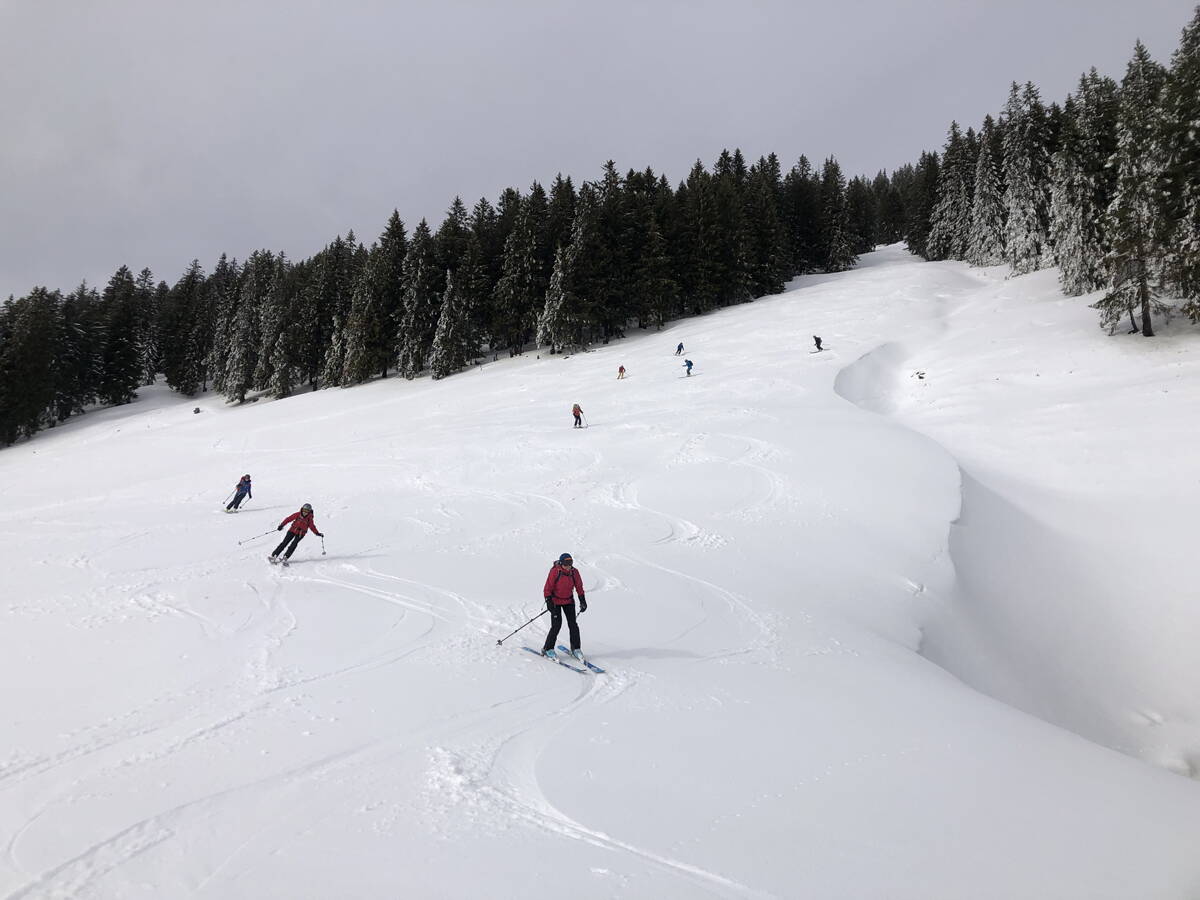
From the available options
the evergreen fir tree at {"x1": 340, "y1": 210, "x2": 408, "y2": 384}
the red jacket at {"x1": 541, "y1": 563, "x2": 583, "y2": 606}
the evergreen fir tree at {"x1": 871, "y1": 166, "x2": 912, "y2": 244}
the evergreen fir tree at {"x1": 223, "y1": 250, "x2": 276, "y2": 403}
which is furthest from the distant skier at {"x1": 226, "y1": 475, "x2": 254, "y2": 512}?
the evergreen fir tree at {"x1": 871, "y1": 166, "x2": 912, "y2": 244}

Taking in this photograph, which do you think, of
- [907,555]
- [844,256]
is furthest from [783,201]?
[907,555]

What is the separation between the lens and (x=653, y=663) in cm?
813

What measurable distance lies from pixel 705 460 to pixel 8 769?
17.7 meters

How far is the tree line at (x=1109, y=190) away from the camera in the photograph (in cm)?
2545

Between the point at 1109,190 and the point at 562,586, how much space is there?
4349cm

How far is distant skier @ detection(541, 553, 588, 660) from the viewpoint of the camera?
26.5 ft

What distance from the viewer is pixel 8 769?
5.03 metres

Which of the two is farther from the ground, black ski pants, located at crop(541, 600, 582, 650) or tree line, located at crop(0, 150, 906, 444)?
tree line, located at crop(0, 150, 906, 444)

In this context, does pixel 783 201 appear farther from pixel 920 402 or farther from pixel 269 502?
pixel 269 502

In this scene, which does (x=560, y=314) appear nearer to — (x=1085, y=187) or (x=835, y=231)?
(x=1085, y=187)

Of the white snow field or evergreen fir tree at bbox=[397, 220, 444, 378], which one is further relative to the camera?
evergreen fir tree at bbox=[397, 220, 444, 378]

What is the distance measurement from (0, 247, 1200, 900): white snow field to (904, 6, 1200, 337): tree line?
11.4 feet

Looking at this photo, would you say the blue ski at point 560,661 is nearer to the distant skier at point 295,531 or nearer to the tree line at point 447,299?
the distant skier at point 295,531

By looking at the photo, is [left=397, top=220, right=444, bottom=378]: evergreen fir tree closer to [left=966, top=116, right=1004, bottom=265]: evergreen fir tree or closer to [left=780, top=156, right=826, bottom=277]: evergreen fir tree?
[left=780, top=156, right=826, bottom=277]: evergreen fir tree
